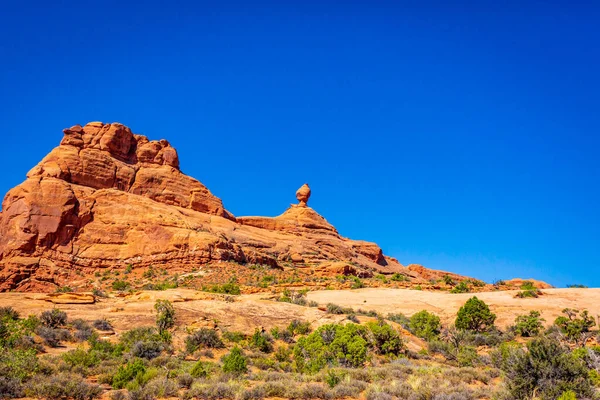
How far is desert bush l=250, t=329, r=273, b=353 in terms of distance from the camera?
21953 mm

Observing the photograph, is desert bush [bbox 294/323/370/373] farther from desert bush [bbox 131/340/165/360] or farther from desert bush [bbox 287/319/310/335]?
desert bush [bbox 131/340/165/360]

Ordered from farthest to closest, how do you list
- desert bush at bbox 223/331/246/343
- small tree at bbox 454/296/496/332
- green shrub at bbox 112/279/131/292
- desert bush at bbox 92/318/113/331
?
green shrub at bbox 112/279/131/292 < small tree at bbox 454/296/496/332 < desert bush at bbox 223/331/246/343 < desert bush at bbox 92/318/113/331

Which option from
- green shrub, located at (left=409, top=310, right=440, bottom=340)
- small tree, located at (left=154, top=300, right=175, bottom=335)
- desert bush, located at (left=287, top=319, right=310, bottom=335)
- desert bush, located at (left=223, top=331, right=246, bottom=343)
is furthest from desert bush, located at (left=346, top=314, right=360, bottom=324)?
small tree, located at (left=154, top=300, right=175, bottom=335)

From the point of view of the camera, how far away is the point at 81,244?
167 ft

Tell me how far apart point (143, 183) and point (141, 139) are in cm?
1004

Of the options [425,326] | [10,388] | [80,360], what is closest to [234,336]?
[80,360]

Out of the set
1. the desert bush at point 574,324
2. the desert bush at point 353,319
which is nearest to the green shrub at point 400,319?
the desert bush at point 353,319

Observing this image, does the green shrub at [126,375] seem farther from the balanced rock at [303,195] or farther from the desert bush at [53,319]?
the balanced rock at [303,195]

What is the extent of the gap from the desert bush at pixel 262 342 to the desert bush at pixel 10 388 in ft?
39.3

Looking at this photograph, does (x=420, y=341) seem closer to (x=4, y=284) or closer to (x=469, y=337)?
(x=469, y=337)

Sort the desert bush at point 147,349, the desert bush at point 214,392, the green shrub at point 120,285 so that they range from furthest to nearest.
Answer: the green shrub at point 120,285, the desert bush at point 147,349, the desert bush at point 214,392

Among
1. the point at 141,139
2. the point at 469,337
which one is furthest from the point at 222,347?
the point at 141,139

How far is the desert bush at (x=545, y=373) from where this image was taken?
35.7ft

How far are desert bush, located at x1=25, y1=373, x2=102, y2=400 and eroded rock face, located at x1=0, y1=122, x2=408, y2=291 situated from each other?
121 feet
